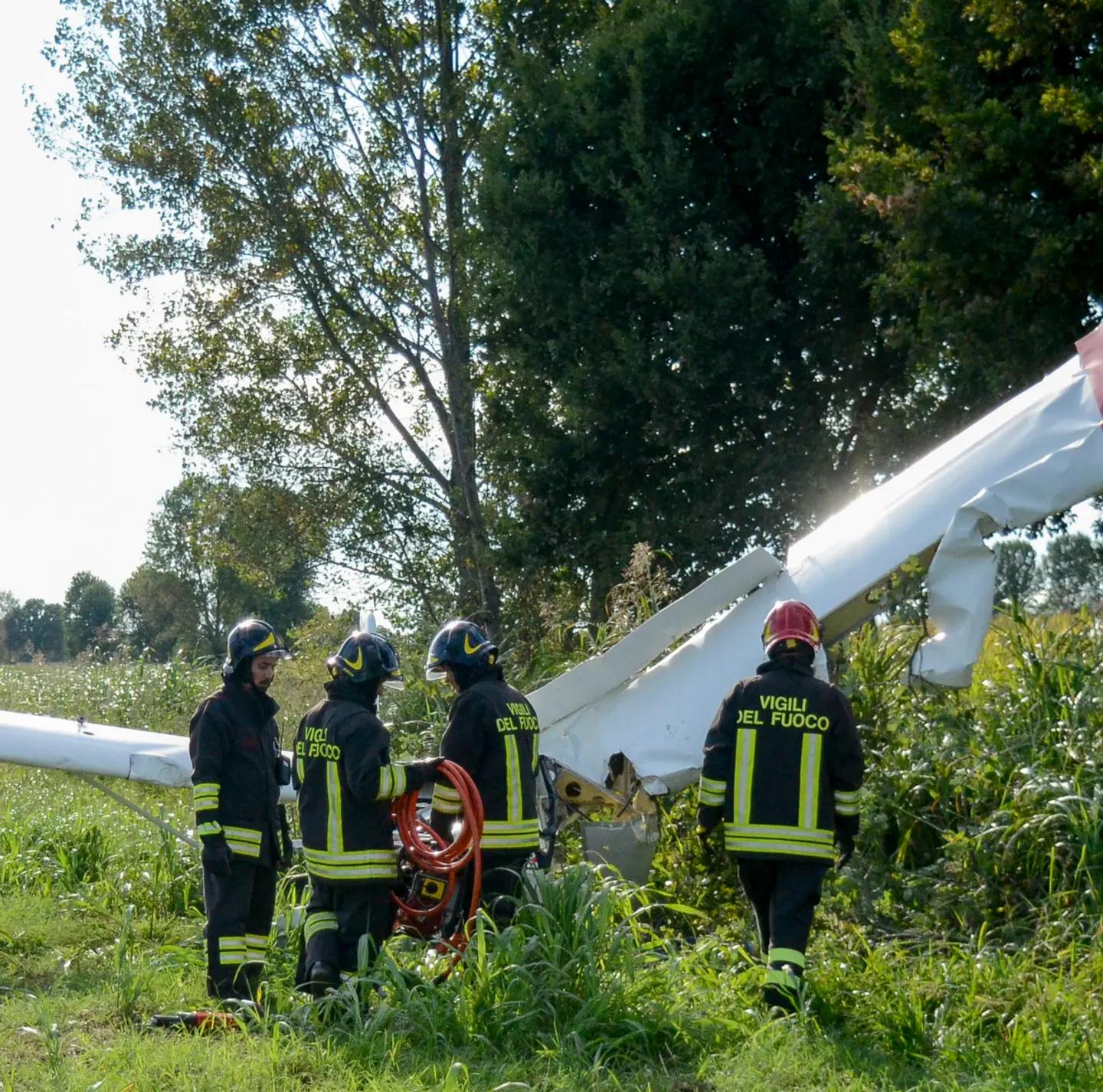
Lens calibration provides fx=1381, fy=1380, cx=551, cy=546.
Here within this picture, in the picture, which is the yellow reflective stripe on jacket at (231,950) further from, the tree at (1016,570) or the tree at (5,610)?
the tree at (5,610)

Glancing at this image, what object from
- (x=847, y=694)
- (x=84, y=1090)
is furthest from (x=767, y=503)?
(x=84, y=1090)

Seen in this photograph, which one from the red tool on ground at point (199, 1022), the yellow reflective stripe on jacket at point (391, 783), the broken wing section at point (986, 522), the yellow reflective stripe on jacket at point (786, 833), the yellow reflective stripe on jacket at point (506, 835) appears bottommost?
the red tool on ground at point (199, 1022)

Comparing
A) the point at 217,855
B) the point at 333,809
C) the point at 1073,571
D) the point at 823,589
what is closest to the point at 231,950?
the point at 217,855

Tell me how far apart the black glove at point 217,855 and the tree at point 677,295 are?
28.0 feet

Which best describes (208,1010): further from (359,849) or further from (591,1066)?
(591,1066)

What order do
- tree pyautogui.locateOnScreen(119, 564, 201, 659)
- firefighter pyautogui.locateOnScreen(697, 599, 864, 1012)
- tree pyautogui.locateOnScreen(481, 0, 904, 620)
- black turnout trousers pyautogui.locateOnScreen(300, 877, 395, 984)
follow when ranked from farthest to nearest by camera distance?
1. tree pyautogui.locateOnScreen(119, 564, 201, 659)
2. tree pyautogui.locateOnScreen(481, 0, 904, 620)
3. black turnout trousers pyautogui.locateOnScreen(300, 877, 395, 984)
4. firefighter pyautogui.locateOnScreen(697, 599, 864, 1012)

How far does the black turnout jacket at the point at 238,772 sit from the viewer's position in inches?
241

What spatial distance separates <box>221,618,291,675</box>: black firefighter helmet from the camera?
6.30 meters

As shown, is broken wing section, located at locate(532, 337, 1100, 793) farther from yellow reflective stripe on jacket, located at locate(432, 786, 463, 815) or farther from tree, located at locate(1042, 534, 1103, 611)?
tree, located at locate(1042, 534, 1103, 611)

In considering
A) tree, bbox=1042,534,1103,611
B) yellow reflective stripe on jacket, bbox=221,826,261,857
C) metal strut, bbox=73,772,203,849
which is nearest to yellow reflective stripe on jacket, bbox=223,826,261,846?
yellow reflective stripe on jacket, bbox=221,826,261,857

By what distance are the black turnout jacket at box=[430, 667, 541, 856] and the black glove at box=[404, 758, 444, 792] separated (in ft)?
0.66

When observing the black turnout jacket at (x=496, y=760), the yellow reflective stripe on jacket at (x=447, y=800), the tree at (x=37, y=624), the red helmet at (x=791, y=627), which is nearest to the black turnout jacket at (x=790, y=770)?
the red helmet at (x=791, y=627)

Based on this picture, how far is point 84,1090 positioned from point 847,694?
4.64m

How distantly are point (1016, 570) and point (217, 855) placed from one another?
1053 cm
